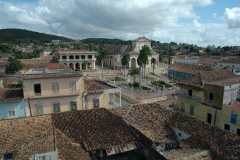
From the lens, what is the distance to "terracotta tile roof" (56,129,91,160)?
539 inches

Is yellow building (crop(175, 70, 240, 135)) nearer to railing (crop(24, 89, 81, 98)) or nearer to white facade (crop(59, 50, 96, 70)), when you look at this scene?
railing (crop(24, 89, 81, 98))

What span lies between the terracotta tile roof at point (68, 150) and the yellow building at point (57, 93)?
760 cm

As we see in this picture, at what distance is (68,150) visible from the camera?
47.0 ft

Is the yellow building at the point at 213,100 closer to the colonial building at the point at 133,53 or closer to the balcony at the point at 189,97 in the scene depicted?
the balcony at the point at 189,97

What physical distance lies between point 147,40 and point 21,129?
66480 mm

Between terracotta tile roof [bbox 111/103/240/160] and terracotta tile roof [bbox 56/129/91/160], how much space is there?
19.7 ft

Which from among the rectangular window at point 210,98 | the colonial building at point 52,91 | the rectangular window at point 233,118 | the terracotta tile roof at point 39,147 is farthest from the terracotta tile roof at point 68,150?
the rectangular window at point 210,98

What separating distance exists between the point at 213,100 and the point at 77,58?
5266 centimetres

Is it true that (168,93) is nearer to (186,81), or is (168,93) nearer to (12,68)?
(186,81)

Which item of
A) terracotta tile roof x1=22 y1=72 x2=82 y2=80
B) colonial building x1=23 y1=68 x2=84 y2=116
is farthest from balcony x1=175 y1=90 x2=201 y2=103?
terracotta tile roof x1=22 y1=72 x2=82 y2=80

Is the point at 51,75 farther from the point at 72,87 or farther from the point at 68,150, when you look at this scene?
the point at 68,150

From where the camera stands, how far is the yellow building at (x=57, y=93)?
72.7 ft

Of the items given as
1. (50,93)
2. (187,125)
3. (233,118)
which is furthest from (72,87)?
(233,118)

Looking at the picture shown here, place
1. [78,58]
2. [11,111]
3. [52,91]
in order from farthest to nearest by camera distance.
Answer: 1. [78,58]
2. [52,91]
3. [11,111]
